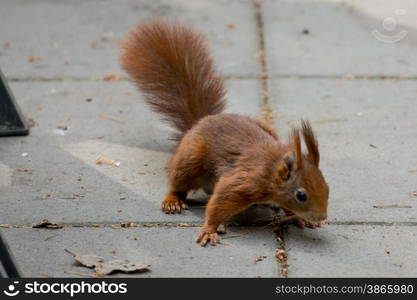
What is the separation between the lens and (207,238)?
3045 mm

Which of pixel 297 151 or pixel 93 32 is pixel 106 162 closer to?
pixel 297 151

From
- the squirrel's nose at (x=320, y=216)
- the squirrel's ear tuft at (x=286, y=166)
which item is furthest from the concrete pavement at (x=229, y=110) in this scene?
the squirrel's ear tuft at (x=286, y=166)

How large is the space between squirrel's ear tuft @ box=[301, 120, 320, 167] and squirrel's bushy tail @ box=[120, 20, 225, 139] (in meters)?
0.81

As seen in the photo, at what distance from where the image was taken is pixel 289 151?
3.09 meters

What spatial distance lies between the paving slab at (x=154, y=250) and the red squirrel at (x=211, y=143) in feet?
0.31

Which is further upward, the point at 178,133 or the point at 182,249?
the point at 178,133

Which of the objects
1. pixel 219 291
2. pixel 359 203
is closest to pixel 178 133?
pixel 359 203

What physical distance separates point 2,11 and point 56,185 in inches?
109

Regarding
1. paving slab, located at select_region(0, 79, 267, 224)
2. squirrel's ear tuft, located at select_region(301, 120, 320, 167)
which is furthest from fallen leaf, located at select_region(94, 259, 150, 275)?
squirrel's ear tuft, located at select_region(301, 120, 320, 167)

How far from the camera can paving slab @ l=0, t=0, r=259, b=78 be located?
16.2 ft

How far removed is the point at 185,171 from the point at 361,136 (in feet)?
3.84

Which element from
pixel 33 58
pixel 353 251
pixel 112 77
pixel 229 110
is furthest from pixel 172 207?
pixel 33 58

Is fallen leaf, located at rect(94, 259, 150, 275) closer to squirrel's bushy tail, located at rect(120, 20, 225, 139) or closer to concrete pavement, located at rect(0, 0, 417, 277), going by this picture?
concrete pavement, located at rect(0, 0, 417, 277)

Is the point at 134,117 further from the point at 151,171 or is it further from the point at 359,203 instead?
the point at 359,203
